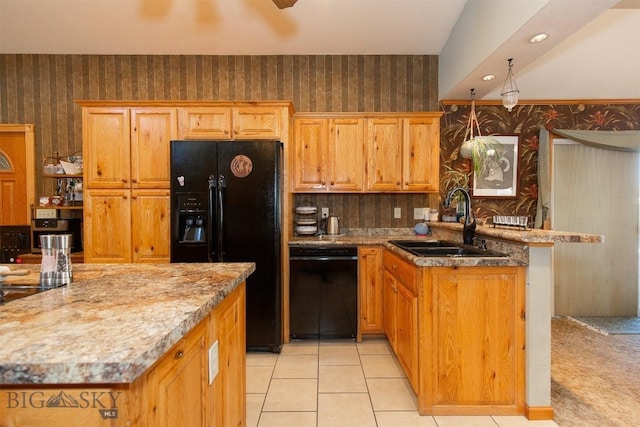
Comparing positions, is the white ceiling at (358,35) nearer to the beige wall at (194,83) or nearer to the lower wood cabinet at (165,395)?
the beige wall at (194,83)

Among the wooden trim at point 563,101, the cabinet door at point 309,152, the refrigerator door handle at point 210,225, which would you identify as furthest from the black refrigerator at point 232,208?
the wooden trim at point 563,101

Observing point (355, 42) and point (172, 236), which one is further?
point (355, 42)

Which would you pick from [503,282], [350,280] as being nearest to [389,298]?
[350,280]

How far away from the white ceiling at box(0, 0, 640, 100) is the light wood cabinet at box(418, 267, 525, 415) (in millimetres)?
1691

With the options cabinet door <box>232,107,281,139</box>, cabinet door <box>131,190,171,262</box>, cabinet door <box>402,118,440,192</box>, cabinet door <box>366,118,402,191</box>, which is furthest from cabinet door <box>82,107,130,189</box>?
cabinet door <box>402,118,440,192</box>

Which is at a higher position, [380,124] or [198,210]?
[380,124]

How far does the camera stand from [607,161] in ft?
12.4

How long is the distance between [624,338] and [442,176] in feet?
7.55

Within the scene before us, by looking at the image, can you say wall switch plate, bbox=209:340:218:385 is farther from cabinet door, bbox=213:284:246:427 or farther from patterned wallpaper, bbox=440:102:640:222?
patterned wallpaper, bbox=440:102:640:222

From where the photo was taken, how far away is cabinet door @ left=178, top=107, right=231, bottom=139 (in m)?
3.08

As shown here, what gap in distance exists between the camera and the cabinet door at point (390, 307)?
2650 millimetres

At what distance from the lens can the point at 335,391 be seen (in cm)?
227

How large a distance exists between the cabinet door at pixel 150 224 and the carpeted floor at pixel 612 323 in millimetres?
4415

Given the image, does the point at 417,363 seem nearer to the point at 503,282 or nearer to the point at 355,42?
the point at 503,282
